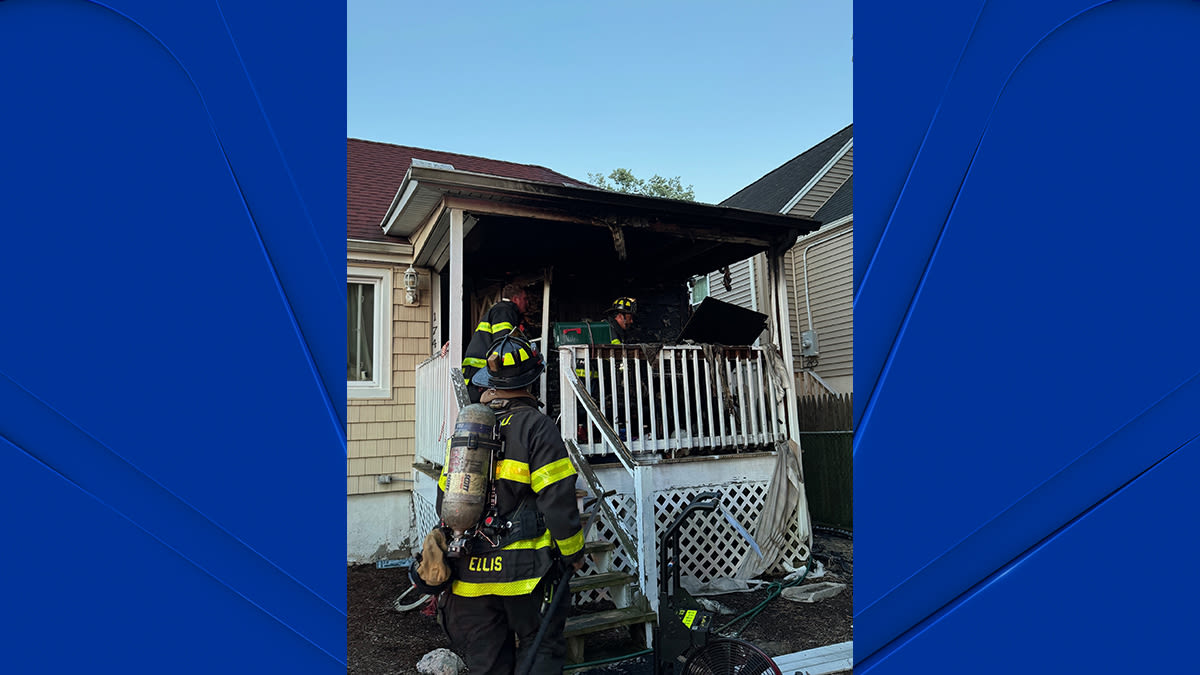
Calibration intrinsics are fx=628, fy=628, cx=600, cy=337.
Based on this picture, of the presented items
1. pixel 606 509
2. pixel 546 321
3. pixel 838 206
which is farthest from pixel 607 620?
pixel 838 206

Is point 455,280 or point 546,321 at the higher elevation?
point 455,280

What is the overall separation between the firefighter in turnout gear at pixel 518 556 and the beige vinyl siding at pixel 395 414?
5.19 m

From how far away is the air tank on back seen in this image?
3.01m

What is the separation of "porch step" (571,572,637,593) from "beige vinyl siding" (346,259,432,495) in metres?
3.79

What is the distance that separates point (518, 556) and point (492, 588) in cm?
19

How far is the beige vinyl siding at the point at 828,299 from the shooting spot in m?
12.9

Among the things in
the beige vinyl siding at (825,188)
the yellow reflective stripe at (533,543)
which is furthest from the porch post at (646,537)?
the beige vinyl siding at (825,188)

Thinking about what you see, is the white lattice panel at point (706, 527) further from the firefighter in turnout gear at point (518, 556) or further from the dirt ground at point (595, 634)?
the firefighter in turnout gear at point (518, 556)

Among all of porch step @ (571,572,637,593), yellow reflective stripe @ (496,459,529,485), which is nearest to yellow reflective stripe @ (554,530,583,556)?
yellow reflective stripe @ (496,459,529,485)

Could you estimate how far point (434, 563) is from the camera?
9.79 feet

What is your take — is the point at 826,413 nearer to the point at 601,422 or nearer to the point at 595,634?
the point at 601,422
